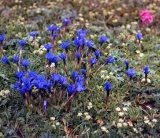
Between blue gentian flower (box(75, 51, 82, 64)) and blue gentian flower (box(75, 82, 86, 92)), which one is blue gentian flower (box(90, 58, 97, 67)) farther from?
blue gentian flower (box(75, 82, 86, 92))

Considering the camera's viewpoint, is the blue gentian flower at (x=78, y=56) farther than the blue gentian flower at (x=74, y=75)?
Yes

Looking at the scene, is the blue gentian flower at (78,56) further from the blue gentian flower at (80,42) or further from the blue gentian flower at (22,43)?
the blue gentian flower at (22,43)

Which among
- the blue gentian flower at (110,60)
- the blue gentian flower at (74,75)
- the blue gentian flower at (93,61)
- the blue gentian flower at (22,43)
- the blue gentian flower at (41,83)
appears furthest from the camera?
the blue gentian flower at (22,43)

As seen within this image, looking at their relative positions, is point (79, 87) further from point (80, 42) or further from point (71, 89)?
→ point (80, 42)

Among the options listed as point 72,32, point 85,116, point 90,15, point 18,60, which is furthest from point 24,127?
point 90,15

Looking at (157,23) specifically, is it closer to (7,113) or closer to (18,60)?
(18,60)

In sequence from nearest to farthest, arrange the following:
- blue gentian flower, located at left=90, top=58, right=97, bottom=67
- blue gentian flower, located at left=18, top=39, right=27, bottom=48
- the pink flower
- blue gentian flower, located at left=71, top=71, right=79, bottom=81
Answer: blue gentian flower, located at left=71, top=71, right=79, bottom=81, blue gentian flower, located at left=90, top=58, right=97, bottom=67, blue gentian flower, located at left=18, top=39, right=27, bottom=48, the pink flower

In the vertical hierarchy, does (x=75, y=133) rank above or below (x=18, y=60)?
below

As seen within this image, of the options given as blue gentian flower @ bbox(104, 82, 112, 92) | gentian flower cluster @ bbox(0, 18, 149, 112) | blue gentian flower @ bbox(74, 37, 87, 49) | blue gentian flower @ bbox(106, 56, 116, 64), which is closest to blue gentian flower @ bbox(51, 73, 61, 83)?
gentian flower cluster @ bbox(0, 18, 149, 112)

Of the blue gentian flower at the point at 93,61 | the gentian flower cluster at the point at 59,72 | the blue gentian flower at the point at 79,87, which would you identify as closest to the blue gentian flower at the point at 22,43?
the gentian flower cluster at the point at 59,72

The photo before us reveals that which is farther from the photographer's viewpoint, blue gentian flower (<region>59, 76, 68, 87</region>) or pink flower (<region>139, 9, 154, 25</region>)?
pink flower (<region>139, 9, 154, 25</region>)

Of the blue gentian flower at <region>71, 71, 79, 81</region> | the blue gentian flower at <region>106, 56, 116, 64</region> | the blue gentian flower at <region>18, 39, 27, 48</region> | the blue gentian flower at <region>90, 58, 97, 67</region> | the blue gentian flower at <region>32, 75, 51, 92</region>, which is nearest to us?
the blue gentian flower at <region>32, 75, 51, 92</region>
